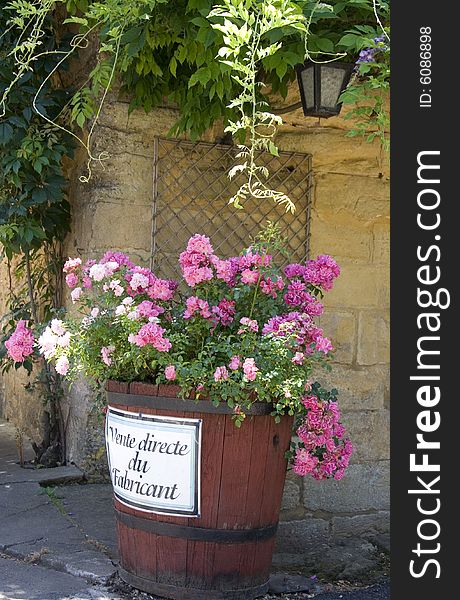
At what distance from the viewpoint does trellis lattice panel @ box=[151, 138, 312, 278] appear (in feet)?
15.9

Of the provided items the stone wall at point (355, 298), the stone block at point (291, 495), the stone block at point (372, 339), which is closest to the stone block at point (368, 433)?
Result: the stone wall at point (355, 298)

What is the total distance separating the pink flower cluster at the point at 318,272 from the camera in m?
3.54

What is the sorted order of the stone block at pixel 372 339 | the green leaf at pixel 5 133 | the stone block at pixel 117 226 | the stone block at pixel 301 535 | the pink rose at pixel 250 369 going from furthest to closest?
the stone block at pixel 372 339, the stone block at pixel 117 226, the green leaf at pixel 5 133, the stone block at pixel 301 535, the pink rose at pixel 250 369

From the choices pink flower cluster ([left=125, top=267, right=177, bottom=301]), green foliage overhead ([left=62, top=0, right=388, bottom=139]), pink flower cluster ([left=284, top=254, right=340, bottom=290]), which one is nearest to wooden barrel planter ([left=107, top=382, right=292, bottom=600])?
pink flower cluster ([left=125, top=267, right=177, bottom=301])

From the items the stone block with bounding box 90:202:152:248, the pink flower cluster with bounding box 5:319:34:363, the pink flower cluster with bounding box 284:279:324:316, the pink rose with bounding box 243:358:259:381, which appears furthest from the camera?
the stone block with bounding box 90:202:152:248

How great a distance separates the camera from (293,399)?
10.5 feet

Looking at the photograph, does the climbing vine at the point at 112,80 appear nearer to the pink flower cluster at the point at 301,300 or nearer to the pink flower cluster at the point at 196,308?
the pink flower cluster at the point at 301,300

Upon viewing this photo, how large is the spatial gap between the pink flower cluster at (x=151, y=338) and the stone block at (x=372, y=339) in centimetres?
227

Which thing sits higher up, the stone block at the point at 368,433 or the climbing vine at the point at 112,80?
the climbing vine at the point at 112,80

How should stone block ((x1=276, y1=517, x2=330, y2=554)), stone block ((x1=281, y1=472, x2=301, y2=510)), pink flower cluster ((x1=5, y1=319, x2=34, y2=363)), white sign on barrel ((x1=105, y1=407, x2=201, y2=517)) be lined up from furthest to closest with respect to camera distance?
stone block ((x1=281, y1=472, x2=301, y2=510)) < stone block ((x1=276, y1=517, x2=330, y2=554)) < pink flower cluster ((x1=5, y1=319, x2=34, y2=363)) < white sign on barrel ((x1=105, y1=407, x2=201, y2=517))

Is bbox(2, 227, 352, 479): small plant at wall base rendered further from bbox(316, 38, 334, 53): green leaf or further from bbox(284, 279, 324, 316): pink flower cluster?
bbox(316, 38, 334, 53): green leaf

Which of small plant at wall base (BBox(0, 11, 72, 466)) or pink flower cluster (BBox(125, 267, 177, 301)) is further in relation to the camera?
small plant at wall base (BBox(0, 11, 72, 466))

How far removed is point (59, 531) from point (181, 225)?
1.78m

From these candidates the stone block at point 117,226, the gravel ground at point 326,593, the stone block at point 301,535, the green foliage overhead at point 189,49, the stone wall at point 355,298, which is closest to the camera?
the gravel ground at point 326,593
